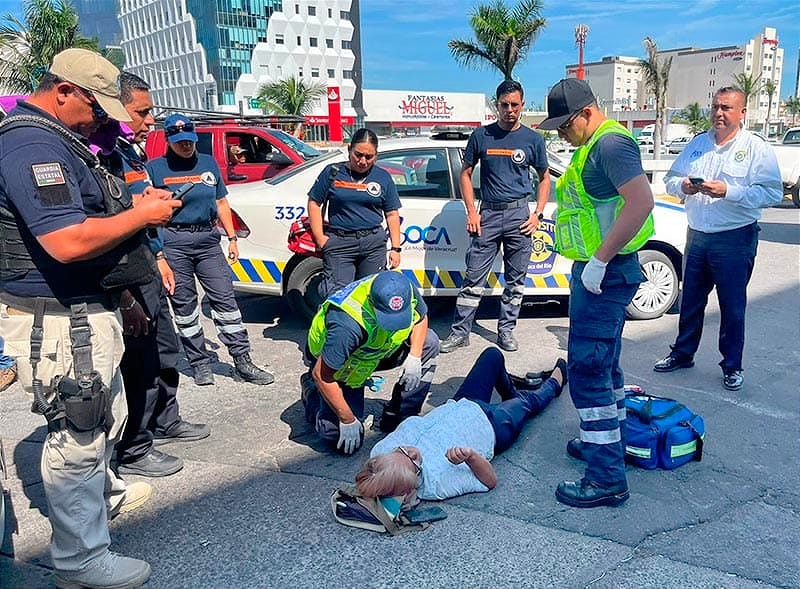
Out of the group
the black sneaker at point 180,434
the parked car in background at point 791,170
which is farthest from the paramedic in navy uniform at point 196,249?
the parked car in background at point 791,170

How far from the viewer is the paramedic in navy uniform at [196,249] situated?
4.36m

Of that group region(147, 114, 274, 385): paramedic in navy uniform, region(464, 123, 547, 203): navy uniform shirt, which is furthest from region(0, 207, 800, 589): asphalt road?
region(464, 123, 547, 203): navy uniform shirt

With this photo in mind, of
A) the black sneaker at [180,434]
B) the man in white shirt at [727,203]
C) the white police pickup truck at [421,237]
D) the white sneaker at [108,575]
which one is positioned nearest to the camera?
the white sneaker at [108,575]

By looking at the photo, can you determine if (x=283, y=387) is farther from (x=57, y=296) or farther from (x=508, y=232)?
(x=57, y=296)

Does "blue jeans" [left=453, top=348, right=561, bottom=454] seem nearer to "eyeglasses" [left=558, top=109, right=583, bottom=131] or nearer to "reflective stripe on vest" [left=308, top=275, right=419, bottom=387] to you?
"reflective stripe on vest" [left=308, top=275, right=419, bottom=387]

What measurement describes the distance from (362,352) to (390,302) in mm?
414

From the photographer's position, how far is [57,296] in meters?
2.38

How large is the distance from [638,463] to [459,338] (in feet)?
6.95

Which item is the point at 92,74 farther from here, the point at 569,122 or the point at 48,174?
the point at 569,122

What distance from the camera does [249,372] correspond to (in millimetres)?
4703

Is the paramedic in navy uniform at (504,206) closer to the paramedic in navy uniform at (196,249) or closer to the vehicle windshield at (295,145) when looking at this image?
the paramedic in navy uniform at (196,249)

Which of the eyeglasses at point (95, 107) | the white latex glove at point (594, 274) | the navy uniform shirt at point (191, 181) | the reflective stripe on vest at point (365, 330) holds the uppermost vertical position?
the eyeglasses at point (95, 107)

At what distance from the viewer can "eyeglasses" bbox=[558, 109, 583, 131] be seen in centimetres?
286

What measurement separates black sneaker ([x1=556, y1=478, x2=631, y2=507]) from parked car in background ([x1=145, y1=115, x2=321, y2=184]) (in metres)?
8.10
